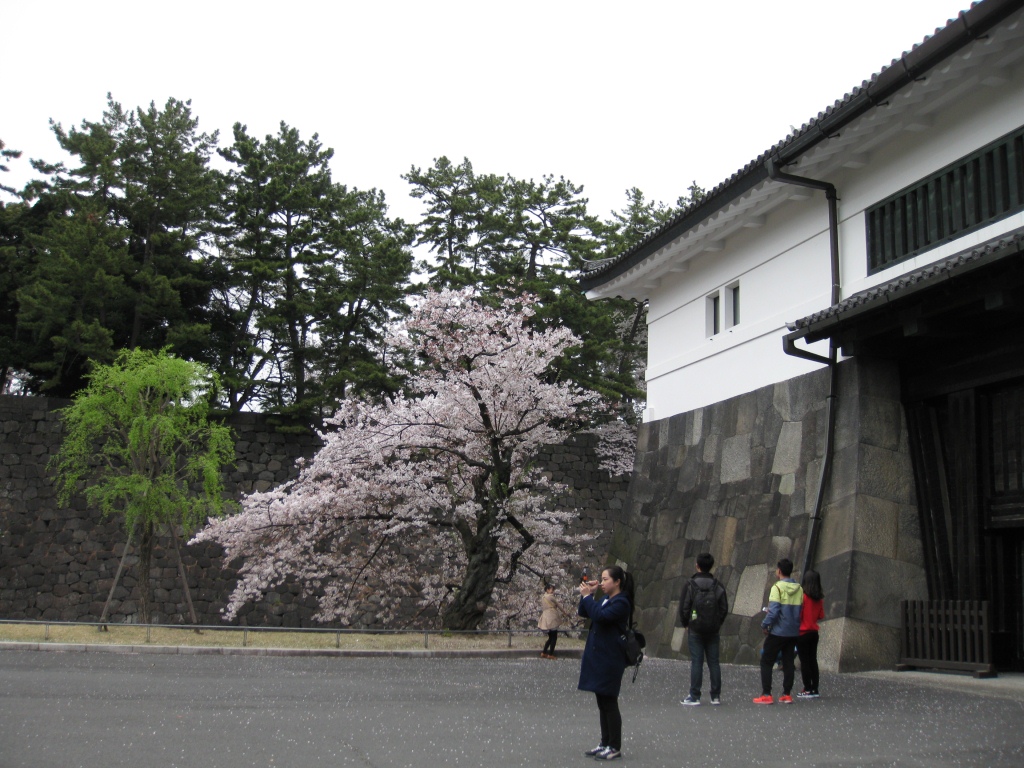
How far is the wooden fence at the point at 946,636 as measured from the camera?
10.7 metres

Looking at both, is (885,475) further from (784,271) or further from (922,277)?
(784,271)

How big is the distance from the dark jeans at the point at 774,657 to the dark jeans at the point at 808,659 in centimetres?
10

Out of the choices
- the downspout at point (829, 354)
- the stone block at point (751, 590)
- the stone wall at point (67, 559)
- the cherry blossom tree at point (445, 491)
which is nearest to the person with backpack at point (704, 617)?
the downspout at point (829, 354)

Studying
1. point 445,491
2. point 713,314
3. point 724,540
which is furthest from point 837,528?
point 445,491

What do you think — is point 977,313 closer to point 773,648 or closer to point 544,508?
point 773,648

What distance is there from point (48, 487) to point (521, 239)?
1649 centimetres

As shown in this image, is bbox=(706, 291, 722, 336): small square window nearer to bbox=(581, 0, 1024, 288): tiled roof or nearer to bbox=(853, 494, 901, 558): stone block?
bbox=(581, 0, 1024, 288): tiled roof

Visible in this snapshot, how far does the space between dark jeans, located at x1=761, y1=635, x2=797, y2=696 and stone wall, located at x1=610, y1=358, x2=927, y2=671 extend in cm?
222

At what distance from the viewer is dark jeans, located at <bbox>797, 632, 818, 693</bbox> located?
981cm

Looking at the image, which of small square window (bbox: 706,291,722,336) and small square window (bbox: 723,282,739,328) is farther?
small square window (bbox: 706,291,722,336)

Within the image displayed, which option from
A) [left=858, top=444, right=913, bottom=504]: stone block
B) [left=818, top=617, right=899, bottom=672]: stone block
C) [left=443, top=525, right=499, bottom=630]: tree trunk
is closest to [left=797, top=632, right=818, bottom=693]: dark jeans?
[left=818, top=617, right=899, bottom=672]: stone block

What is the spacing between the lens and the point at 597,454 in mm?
30312

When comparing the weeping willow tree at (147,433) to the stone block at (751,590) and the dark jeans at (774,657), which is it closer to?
the stone block at (751,590)

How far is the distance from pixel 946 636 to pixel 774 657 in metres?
2.91
